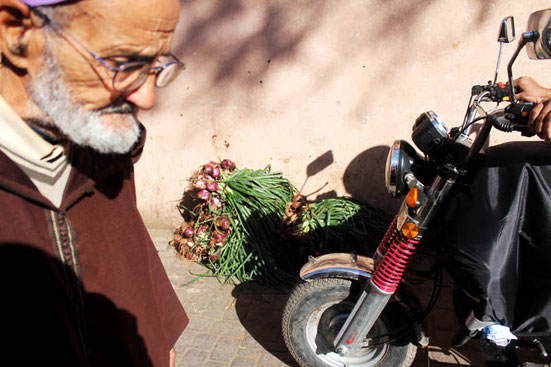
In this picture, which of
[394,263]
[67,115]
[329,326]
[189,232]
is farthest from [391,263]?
[189,232]

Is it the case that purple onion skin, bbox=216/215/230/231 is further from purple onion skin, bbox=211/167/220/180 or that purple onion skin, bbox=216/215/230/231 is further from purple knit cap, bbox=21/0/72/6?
purple knit cap, bbox=21/0/72/6

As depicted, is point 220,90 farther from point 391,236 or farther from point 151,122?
point 391,236

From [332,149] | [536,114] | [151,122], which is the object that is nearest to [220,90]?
[151,122]

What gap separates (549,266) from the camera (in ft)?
6.29

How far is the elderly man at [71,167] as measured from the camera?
968mm

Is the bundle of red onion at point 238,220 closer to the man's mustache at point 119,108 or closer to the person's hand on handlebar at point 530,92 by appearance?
the person's hand on handlebar at point 530,92

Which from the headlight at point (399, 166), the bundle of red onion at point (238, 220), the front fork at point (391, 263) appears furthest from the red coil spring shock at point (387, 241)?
the bundle of red onion at point (238, 220)

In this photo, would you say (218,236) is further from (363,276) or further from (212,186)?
(363,276)

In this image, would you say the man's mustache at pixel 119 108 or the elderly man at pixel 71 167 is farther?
the man's mustache at pixel 119 108

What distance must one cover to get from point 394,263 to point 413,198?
37 cm

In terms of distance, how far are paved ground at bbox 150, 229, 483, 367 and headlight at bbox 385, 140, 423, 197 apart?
1.13 m

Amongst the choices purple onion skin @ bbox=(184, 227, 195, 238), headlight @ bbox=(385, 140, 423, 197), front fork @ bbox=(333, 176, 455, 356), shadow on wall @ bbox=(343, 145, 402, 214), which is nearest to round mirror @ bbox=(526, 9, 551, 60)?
front fork @ bbox=(333, 176, 455, 356)

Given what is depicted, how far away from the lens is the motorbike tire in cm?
249

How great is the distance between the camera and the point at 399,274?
2229 millimetres
